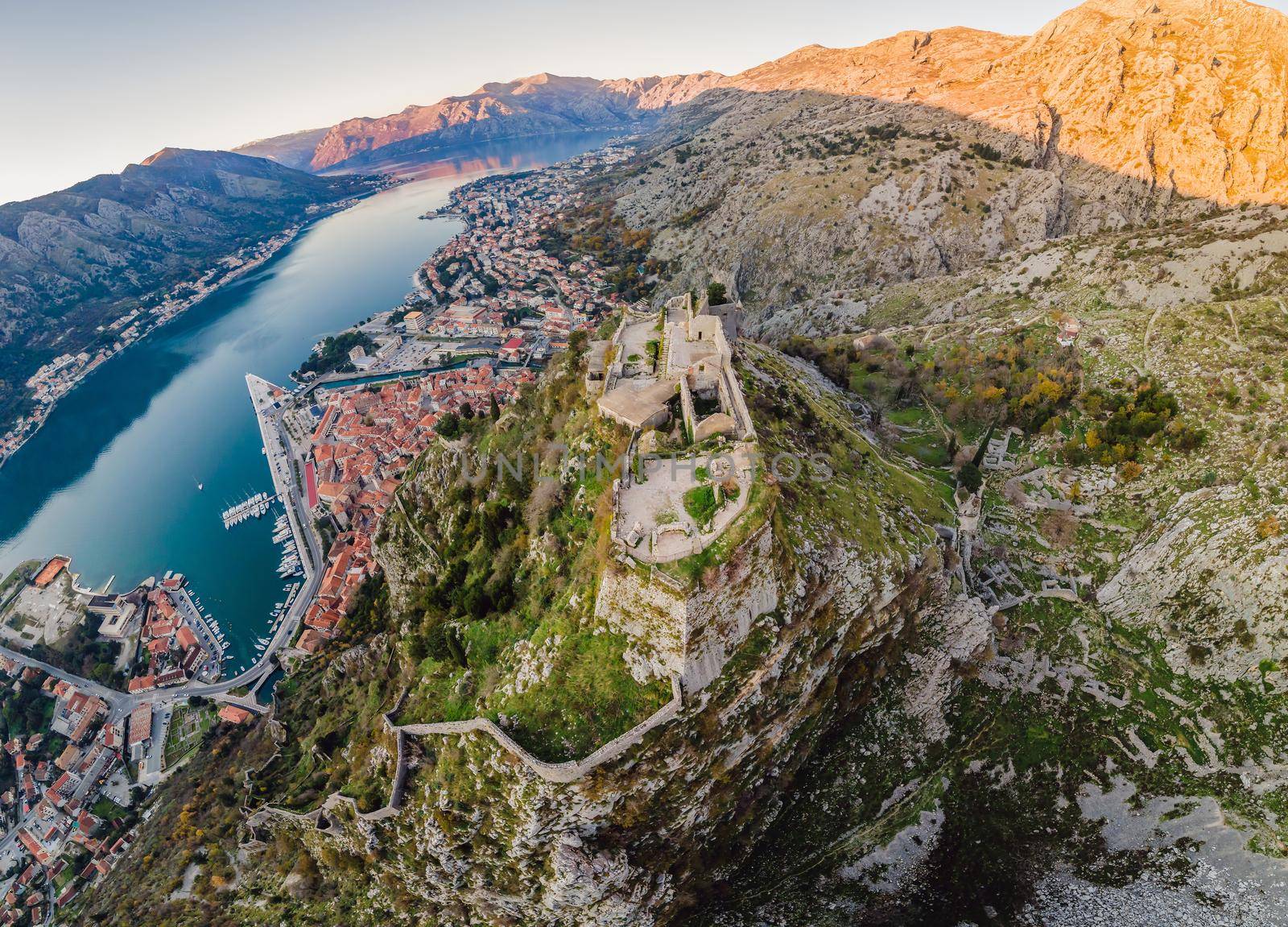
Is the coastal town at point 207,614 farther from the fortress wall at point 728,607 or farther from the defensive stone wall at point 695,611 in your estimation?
the fortress wall at point 728,607

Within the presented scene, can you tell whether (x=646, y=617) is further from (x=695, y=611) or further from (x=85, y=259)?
(x=85, y=259)

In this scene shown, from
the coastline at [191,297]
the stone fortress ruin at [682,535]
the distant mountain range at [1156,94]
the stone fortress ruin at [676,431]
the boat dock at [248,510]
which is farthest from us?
the coastline at [191,297]

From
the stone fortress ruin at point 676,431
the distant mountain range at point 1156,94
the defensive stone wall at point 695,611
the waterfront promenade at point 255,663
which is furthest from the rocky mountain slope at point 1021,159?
the defensive stone wall at point 695,611

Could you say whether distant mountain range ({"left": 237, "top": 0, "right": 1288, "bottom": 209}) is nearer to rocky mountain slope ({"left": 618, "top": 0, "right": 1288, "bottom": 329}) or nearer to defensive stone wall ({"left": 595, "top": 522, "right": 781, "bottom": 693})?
rocky mountain slope ({"left": 618, "top": 0, "right": 1288, "bottom": 329})

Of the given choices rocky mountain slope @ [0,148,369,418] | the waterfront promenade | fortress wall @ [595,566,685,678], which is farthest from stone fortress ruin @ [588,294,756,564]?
rocky mountain slope @ [0,148,369,418]

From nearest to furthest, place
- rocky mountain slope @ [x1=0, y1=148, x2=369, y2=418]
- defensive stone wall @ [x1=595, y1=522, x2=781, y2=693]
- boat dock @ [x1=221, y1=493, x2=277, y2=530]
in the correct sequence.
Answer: defensive stone wall @ [x1=595, y1=522, x2=781, y2=693] < boat dock @ [x1=221, y1=493, x2=277, y2=530] < rocky mountain slope @ [x1=0, y1=148, x2=369, y2=418]

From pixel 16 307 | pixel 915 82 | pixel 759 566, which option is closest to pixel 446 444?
pixel 759 566

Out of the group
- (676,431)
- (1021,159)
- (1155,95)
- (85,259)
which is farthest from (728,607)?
(85,259)
